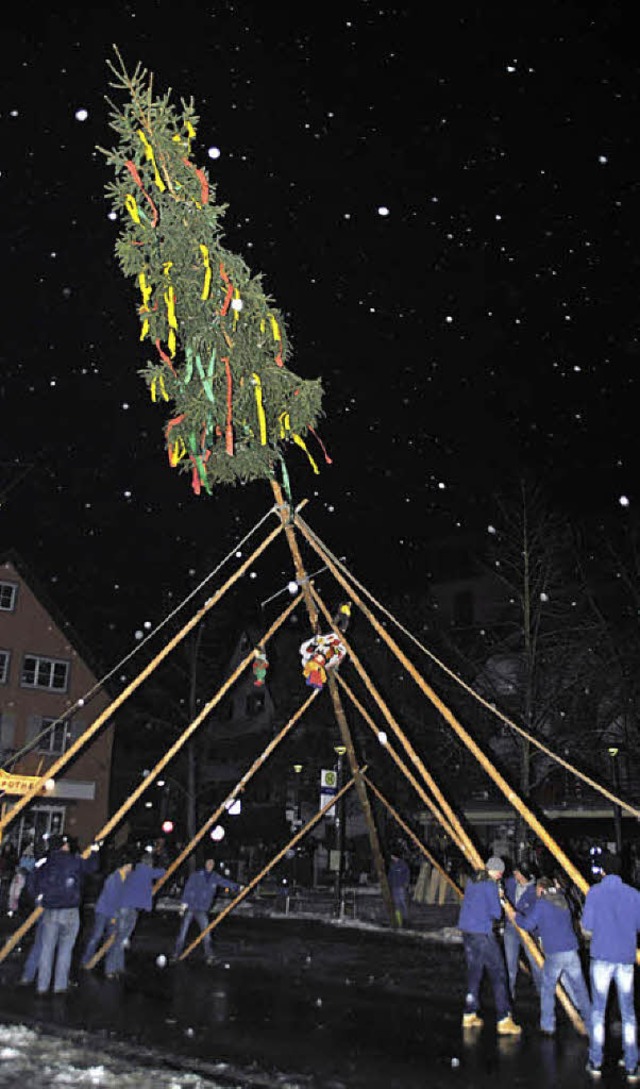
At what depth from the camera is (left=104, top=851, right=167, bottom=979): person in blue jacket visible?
11875mm

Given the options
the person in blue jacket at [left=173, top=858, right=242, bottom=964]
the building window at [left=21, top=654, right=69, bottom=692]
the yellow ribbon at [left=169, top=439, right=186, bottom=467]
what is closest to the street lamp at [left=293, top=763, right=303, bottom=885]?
the building window at [left=21, top=654, right=69, bottom=692]

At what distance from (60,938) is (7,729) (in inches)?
1018

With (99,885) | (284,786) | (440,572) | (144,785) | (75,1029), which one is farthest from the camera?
(440,572)

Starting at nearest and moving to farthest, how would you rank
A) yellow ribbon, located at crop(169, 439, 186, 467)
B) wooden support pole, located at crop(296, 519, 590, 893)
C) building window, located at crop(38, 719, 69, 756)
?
wooden support pole, located at crop(296, 519, 590, 893), yellow ribbon, located at crop(169, 439, 186, 467), building window, located at crop(38, 719, 69, 756)

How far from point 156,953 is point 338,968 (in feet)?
9.83

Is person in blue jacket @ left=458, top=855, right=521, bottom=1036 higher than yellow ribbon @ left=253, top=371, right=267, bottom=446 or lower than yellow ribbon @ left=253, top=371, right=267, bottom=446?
lower

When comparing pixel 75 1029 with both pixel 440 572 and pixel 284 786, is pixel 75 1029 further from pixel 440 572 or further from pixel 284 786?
pixel 440 572

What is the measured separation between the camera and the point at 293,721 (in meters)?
14.6

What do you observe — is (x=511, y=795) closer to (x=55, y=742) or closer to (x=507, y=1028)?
(x=507, y=1028)

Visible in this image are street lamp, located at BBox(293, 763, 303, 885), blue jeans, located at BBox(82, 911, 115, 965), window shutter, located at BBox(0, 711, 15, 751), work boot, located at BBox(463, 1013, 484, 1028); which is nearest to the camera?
work boot, located at BBox(463, 1013, 484, 1028)

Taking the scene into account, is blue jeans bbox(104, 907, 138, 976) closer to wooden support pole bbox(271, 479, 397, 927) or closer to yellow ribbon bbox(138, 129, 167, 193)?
wooden support pole bbox(271, 479, 397, 927)

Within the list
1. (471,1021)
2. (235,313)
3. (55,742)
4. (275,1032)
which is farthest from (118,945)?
(55,742)

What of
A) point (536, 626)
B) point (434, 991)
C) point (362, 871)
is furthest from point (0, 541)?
point (434, 991)

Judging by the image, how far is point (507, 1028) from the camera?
8.85 meters
